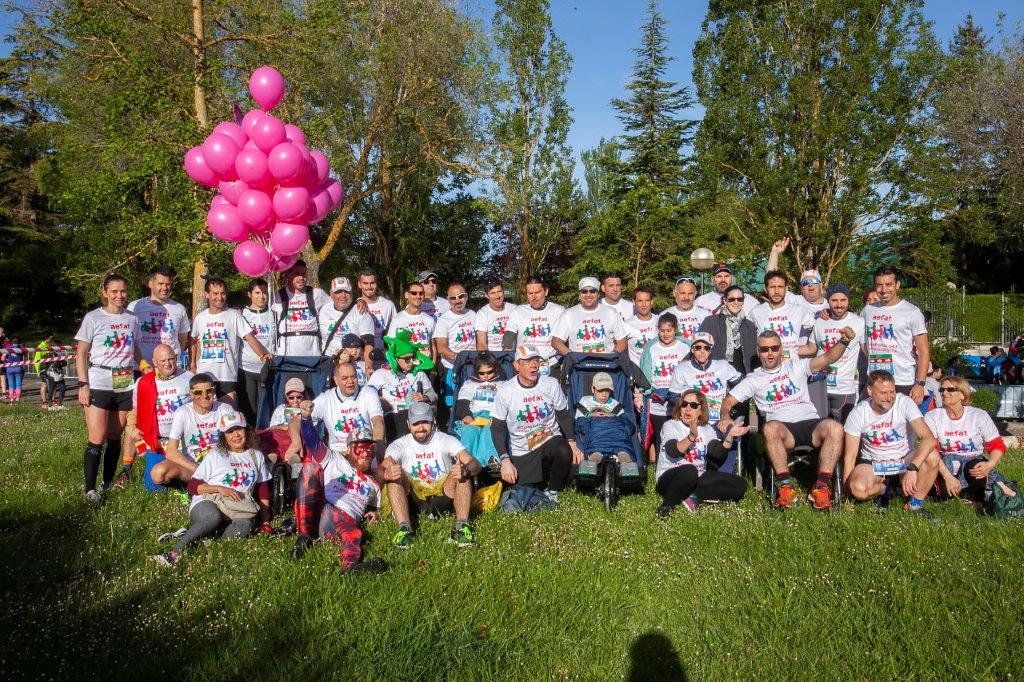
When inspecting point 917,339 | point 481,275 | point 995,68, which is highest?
point 995,68

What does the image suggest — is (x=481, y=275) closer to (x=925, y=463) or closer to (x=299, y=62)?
(x=299, y=62)

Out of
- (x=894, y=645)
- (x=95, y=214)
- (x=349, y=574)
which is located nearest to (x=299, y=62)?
(x=95, y=214)

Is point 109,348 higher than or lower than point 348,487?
higher

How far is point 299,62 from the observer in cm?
1366

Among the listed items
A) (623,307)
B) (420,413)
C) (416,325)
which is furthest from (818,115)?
(420,413)

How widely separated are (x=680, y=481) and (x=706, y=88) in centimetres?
1357

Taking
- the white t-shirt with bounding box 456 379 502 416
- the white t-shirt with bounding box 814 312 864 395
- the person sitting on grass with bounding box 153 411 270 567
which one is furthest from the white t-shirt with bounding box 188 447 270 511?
the white t-shirt with bounding box 814 312 864 395

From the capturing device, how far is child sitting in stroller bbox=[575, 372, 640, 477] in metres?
6.42

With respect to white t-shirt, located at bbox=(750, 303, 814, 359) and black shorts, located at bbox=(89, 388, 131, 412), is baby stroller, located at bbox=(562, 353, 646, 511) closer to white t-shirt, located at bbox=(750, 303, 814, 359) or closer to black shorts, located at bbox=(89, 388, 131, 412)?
Result: white t-shirt, located at bbox=(750, 303, 814, 359)

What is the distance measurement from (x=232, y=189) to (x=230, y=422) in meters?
2.55

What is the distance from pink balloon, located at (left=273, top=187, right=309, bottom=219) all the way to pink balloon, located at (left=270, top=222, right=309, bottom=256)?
0.29 feet

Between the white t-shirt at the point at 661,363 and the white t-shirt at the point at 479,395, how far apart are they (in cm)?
151

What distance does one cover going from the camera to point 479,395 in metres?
6.76

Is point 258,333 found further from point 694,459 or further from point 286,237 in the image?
point 694,459
